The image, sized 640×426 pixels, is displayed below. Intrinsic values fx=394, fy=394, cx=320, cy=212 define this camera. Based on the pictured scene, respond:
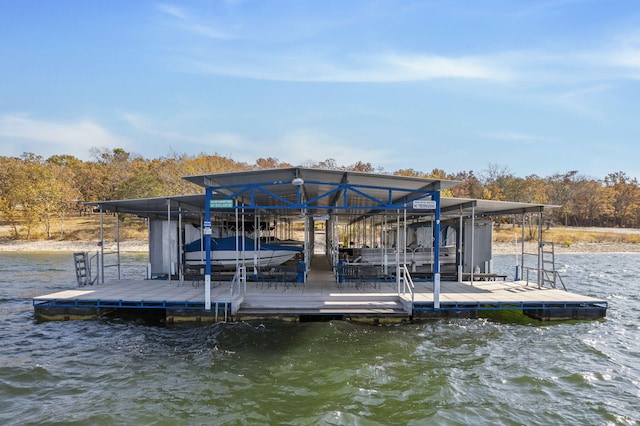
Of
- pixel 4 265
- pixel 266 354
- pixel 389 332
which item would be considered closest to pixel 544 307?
pixel 389 332

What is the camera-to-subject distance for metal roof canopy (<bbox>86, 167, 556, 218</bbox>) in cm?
1073

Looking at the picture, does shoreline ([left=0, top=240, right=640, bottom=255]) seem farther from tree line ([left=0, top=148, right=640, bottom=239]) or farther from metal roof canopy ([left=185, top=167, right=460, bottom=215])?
metal roof canopy ([left=185, top=167, right=460, bottom=215])

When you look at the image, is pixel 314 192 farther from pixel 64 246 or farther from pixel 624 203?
pixel 624 203

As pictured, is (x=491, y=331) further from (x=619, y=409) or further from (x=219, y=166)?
Answer: (x=219, y=166)

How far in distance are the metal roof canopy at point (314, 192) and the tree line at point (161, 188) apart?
27.8 meters

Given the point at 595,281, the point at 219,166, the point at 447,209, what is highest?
the point at 219,166

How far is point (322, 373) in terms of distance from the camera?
7.81m

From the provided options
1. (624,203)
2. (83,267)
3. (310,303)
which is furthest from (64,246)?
(624,203)

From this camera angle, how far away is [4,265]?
2570 cm

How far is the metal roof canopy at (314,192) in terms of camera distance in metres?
10.7

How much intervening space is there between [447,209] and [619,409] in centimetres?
1014

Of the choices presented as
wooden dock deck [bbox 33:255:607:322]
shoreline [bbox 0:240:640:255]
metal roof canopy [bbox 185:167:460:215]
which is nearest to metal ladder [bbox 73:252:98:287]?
wooden dock deck [bbox 33:255:607:322]

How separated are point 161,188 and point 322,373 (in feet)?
135

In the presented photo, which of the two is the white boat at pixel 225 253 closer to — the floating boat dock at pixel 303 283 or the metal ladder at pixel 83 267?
the floating boat dock at pixel 303 283
